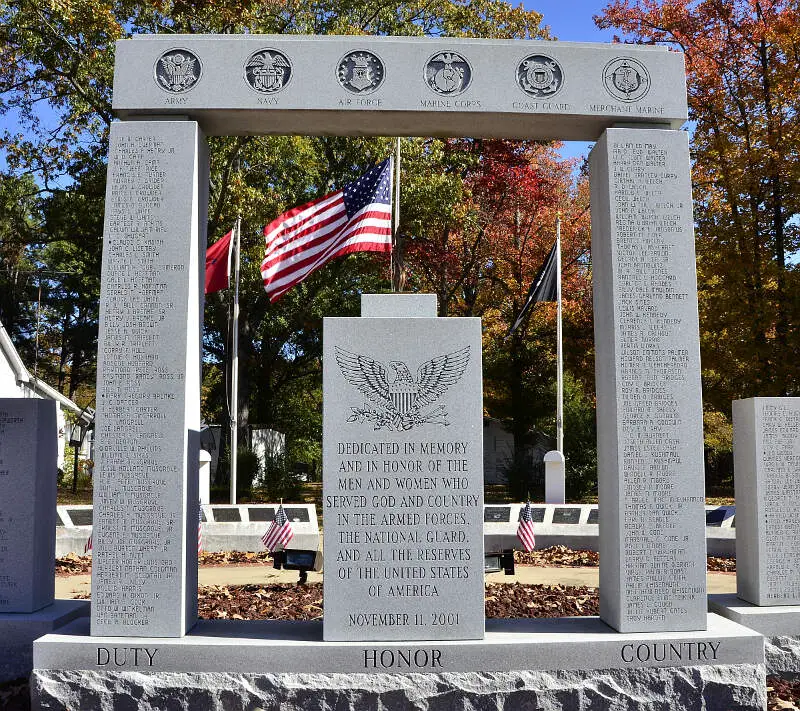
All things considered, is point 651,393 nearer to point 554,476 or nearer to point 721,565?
point 721,565

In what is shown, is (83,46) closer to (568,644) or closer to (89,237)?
(89,237)

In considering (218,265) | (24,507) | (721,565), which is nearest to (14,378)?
(218,265)

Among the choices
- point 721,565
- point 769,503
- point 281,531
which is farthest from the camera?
point 721,565

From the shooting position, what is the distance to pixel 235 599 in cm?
876

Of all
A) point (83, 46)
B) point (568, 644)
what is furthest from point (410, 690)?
point (83, 46)

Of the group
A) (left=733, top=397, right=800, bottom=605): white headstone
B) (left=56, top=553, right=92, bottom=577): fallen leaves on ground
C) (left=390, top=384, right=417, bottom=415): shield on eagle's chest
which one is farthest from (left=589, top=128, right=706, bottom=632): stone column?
(left=56, top=553, right=92, bottom=577): fallen leaves on ground

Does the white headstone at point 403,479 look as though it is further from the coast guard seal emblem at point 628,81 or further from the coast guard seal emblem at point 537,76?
the coast guard seal emblem at point 628,81

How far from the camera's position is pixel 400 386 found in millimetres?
5645

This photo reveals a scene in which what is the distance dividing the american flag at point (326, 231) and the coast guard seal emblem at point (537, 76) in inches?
241

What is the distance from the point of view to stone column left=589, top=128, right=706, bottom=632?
5.79m

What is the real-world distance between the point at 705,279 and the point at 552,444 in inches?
439

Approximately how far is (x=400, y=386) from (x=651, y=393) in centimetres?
187

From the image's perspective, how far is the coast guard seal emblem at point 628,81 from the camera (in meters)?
6.09

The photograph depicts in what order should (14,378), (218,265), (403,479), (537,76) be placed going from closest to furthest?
(403,479) < (537,76) < (218,265) < (14,378)
